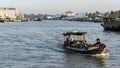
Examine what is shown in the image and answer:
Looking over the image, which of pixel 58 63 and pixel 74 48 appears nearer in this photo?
pixel 58 63

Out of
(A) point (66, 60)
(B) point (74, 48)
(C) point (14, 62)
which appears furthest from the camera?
(B) point (74, 48)

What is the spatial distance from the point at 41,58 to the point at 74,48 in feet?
23.5

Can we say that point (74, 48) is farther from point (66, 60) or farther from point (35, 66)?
point (35, 66)

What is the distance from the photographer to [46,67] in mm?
33656

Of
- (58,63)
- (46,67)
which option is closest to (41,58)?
(58,63)

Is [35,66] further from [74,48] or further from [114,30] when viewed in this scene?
[114,30]

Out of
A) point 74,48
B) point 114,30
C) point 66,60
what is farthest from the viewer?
point 114,30

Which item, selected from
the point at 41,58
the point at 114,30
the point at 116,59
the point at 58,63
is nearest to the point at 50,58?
the point at 41,58

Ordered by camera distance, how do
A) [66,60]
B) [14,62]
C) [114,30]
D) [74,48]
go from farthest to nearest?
[114,30], [74,48], [66,60], [14,62]

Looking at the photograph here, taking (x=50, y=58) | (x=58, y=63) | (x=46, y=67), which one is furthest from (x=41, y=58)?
(x=46, y=67)

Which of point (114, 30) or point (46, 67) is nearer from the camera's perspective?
point (46, 67)

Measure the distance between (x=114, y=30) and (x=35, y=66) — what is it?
76.5m

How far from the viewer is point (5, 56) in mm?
40812

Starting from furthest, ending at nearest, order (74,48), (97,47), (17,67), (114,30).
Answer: (114,30)
(74,48)
(97,47)
(17,67)
